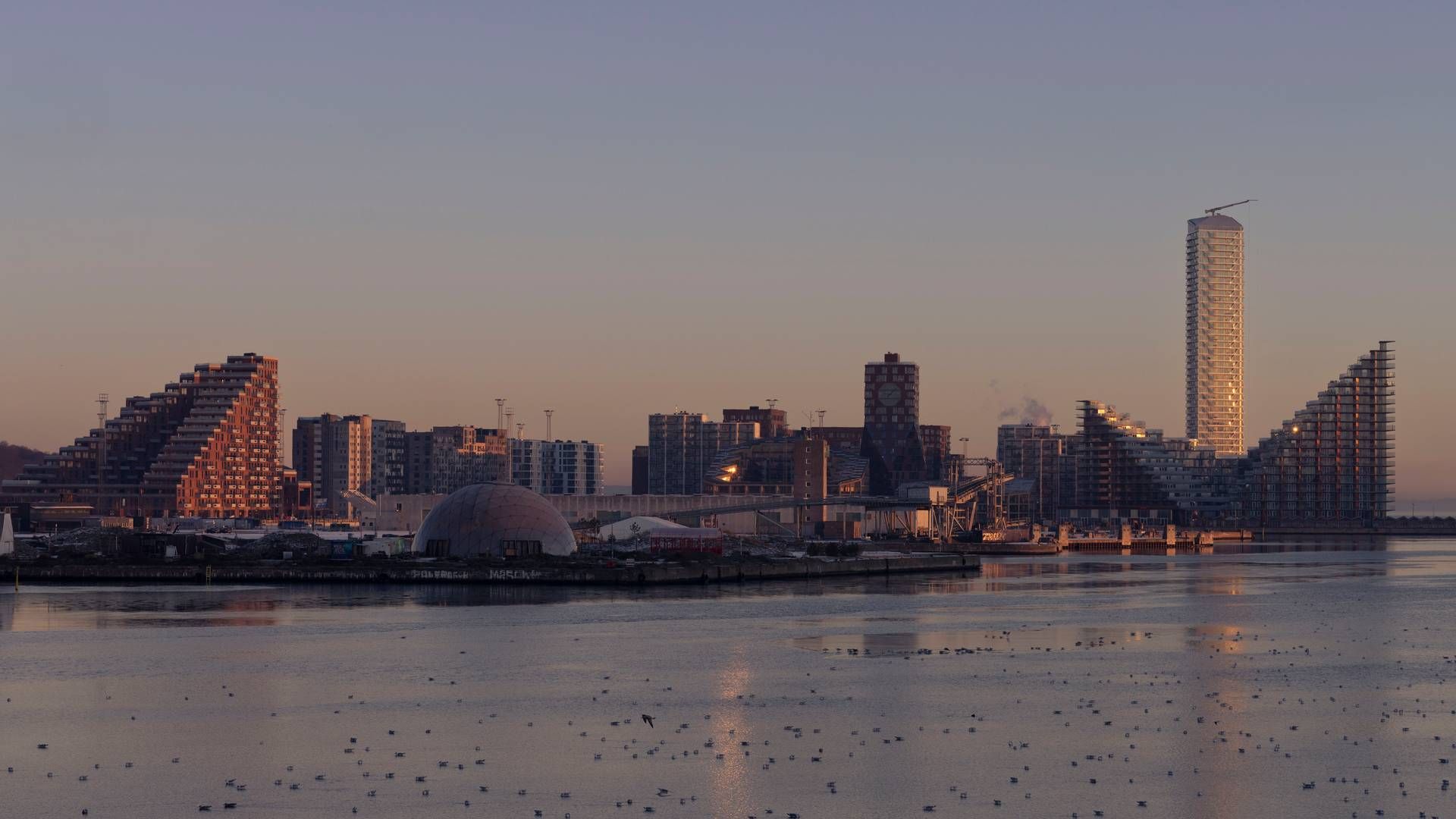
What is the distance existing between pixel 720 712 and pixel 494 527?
3120 inches

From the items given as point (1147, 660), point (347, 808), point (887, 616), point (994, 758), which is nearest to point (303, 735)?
point (347, 808)

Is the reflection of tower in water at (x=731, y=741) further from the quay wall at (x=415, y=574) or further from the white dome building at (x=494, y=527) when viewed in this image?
the white dome building at (x=494, y=527)

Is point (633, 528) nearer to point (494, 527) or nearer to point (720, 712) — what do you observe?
point (494, 527)

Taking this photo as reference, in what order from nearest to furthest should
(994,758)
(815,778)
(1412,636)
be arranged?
(815,778), (994,758), (1412,636)

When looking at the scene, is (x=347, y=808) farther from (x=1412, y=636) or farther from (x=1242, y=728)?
(x=1412, y=636)

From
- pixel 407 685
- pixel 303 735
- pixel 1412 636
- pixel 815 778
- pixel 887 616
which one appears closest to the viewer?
pixel 815 778

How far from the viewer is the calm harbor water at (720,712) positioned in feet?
113

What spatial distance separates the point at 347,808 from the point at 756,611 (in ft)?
177

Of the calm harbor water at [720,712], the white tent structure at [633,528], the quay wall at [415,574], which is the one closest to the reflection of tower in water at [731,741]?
the calm harbor water at [720,712]

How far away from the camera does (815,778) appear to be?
36.3m

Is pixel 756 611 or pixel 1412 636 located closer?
pixel 1412 636

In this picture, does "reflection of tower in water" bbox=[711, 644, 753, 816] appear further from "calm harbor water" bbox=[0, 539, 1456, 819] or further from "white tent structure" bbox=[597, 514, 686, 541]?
"white tent structure" bbox=[597, 514, 686, 541]

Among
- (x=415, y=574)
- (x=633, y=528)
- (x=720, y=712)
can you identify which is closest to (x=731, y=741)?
(x=720, y=712)

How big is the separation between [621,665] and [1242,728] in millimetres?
21779
